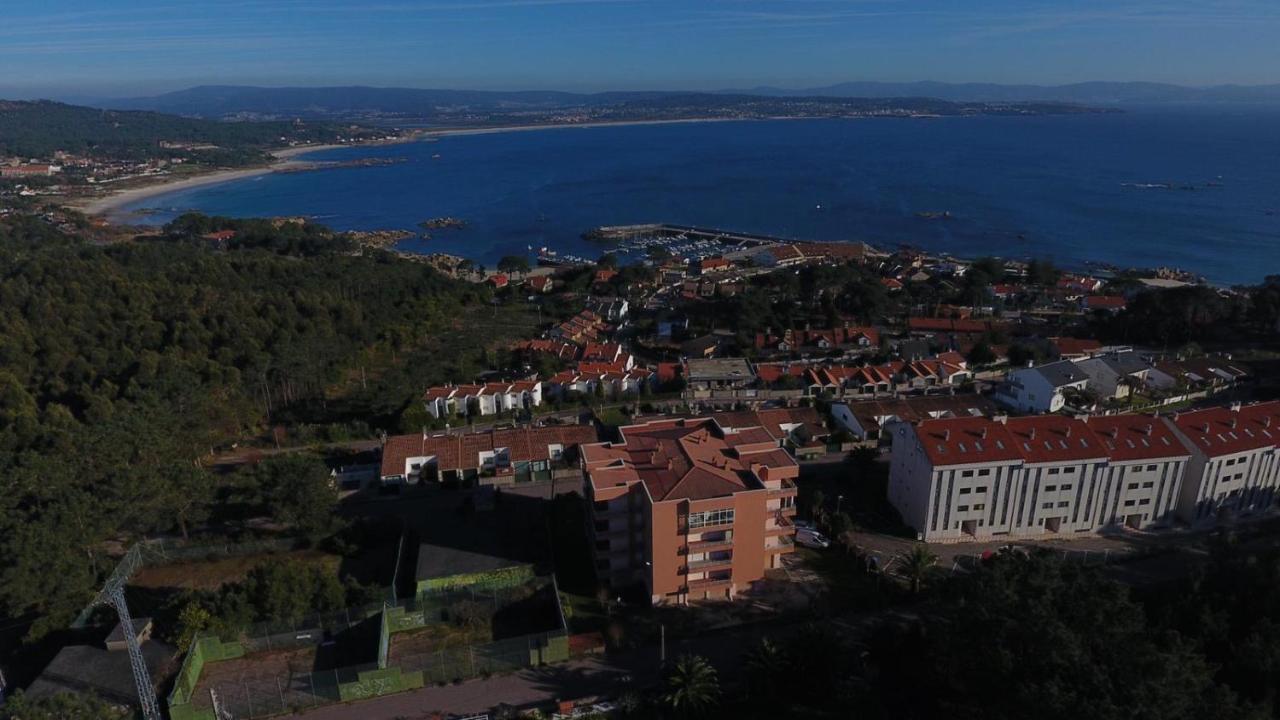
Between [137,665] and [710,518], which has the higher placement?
[710,518]

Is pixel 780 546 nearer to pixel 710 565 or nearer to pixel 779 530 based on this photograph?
pixel 779 530

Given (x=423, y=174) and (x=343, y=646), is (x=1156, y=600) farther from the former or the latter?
(x=423, y=174)

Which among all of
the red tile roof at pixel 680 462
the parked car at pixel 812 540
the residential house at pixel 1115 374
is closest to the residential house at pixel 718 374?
the red tile roof at pixel 680 462

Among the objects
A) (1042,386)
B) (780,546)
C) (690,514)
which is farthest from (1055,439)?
(690,514)

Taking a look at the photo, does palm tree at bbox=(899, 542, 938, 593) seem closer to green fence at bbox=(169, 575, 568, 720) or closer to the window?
the window

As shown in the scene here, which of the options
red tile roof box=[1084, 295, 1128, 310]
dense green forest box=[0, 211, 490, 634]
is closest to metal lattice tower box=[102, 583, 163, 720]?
dense green forest box=[0, 211, 490, 634]

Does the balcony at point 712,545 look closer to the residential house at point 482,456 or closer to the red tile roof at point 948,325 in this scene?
the residential house at point 482,456
